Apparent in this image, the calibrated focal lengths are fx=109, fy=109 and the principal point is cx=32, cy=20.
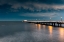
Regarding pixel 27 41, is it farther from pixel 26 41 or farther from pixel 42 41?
pixel 42 41

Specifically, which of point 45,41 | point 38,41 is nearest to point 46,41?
point 45,41

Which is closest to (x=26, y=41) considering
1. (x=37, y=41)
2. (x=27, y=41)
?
(x=27, y=41)

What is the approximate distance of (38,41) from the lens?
63.4 feet

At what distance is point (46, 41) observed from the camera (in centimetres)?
1936

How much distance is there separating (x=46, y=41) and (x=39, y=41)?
49.2 inches

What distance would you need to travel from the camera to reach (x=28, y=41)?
19594mm

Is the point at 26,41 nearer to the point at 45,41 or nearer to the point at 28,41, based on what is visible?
the point at 28,41

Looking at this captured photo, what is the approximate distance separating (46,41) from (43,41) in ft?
1.79

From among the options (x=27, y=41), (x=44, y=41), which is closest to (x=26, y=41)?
(x=27, y=41)

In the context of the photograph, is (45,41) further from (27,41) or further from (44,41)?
(27,41)

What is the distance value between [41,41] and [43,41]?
358mm

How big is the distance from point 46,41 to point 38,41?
1.43 m

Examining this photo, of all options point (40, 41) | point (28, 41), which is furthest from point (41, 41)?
point (28, 41)

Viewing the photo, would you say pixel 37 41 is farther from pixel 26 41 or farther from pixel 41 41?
pixel 26 41
